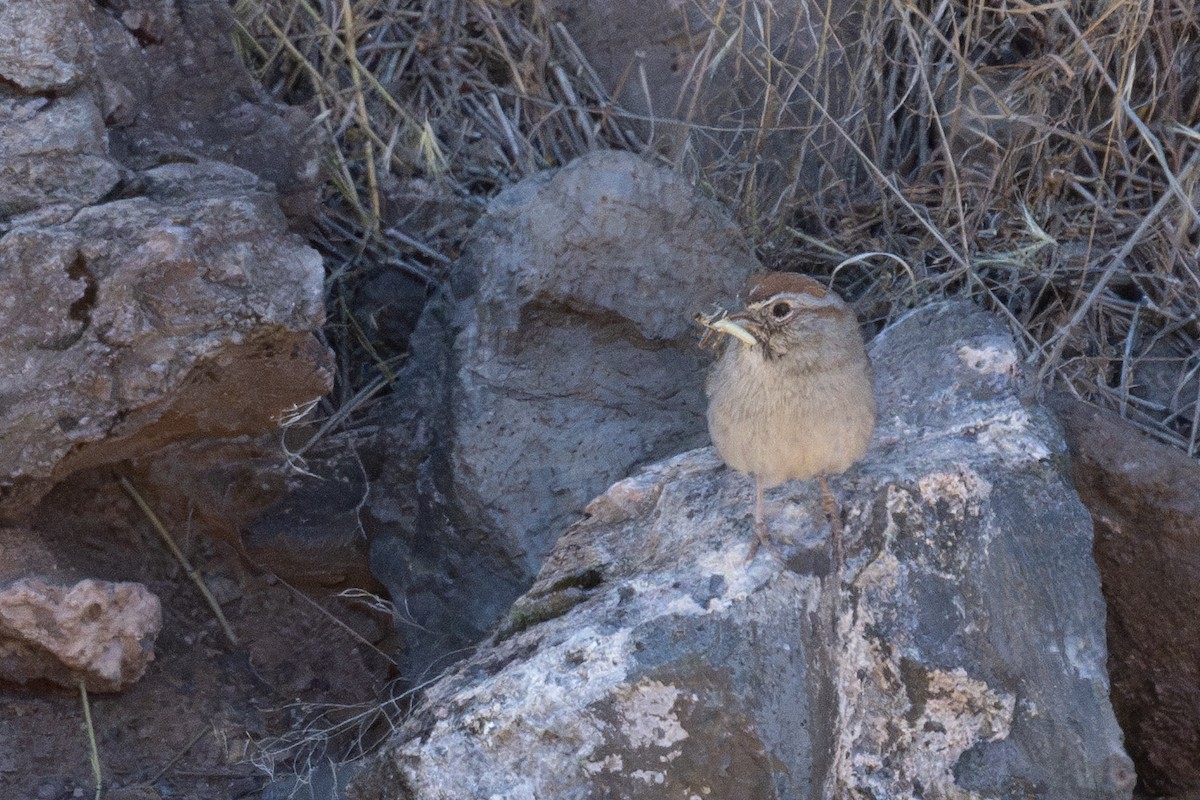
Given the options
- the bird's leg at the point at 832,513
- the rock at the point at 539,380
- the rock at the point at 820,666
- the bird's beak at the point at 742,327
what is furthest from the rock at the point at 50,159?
the bird's leg at the point at 832,513

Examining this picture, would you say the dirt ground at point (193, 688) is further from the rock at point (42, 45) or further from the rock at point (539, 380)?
the rock at point (42, 45)

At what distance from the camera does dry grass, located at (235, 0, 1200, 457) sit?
4.77 meters

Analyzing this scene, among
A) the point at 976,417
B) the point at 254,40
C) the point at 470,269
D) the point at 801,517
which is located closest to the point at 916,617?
the point at 801,517

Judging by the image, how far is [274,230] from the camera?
4086 mm

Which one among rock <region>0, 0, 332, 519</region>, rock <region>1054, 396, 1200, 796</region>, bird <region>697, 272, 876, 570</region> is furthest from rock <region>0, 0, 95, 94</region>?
rock <region>1054, 396, 1200, 796</region>

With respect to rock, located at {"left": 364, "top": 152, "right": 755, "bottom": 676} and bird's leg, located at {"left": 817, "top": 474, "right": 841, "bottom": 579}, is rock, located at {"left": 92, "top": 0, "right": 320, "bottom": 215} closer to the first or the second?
rock, located at {"left": 364, "top": 152, "right": 755, "bottom": 676}

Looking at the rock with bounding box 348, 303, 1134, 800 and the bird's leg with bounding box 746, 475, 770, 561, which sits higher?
the bird's leg with bounding box 746, 475, 770, 561

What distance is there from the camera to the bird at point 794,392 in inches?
131

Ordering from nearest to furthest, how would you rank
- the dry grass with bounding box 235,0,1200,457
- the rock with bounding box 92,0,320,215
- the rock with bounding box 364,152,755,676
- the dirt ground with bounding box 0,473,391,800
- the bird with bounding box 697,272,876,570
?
the bird with bounding box 697,272,876,570 < the dirt ground with bounding box 0,473,391,800 < the rock with bounding box 92,0,320,215 < the rock with bounding box 364,152,755,676 < the dry grass with bounding box 235,0,1200,457

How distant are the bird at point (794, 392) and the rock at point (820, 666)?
0.49ft


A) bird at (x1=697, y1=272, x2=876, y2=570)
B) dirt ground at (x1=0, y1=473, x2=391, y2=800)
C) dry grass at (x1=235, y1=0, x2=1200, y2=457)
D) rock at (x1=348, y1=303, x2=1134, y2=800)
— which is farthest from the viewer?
dry grass at (x1=235, y1=0, x2=1200, y2=457)

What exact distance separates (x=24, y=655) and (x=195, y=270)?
1398 millimetres

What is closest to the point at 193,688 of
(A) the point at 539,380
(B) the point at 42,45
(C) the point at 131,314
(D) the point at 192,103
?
(C) the point at 131,314

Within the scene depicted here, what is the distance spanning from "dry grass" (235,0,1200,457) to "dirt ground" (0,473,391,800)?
0.95 metres
